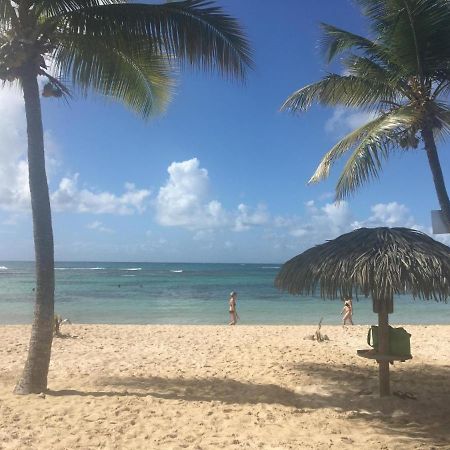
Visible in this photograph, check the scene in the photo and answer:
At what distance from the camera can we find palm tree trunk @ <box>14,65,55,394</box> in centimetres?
614

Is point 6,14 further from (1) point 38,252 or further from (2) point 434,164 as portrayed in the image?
(2) point 434,164

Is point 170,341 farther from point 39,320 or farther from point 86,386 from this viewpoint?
point 39,320

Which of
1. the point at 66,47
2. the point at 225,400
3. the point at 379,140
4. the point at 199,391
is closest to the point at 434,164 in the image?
the point at 379,140

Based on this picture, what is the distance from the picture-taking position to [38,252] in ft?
20.1

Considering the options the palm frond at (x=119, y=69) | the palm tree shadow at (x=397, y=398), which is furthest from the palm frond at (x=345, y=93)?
the palm tree shadow at (x=397, y=398)

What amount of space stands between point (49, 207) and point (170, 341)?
20.8 feet

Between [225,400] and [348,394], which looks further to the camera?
[348,394]

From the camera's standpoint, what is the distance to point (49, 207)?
6.31m

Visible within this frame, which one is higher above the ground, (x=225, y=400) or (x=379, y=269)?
(x=379, y=269)

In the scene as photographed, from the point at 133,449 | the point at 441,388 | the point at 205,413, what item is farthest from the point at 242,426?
the point at 441,388

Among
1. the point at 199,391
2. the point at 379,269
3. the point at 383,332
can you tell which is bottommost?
the point at 199,391

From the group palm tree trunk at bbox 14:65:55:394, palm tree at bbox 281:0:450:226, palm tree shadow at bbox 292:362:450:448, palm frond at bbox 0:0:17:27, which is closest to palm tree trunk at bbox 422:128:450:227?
palm tree at bbox 281:0:450:226

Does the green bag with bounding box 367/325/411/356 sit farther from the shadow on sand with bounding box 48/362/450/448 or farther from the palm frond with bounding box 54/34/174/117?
the palm frond with bounding box 54/34/174/117

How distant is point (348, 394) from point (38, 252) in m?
4.80
